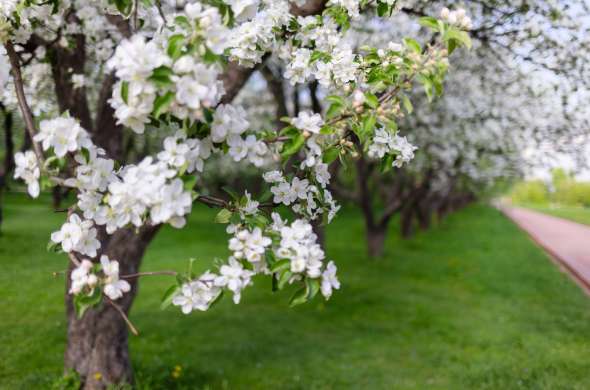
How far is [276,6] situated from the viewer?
3439mm

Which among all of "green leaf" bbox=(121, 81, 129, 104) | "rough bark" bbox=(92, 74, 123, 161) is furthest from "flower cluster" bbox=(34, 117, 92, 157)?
"rough bark" bbox=(92, 74, 123, 161)

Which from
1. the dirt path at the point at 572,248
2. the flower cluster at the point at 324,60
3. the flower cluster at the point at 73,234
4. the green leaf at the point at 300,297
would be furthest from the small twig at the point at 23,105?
the dirt path at the point at 572,248

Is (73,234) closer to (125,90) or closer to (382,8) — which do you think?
(125,90)

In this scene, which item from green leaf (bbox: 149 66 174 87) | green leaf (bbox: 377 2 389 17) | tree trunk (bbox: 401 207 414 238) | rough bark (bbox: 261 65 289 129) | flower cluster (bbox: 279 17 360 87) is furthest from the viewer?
tree trunk (bbox: 401 207 414 238)

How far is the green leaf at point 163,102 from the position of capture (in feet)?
7.04

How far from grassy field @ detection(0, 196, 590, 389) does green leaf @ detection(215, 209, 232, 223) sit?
4.02 m

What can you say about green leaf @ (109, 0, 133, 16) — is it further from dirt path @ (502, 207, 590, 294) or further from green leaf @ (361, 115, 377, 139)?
dirt path @ (502, 207, 590, 294)

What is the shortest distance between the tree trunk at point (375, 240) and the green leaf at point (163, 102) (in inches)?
543

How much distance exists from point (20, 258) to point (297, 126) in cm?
1313

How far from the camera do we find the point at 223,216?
287cm

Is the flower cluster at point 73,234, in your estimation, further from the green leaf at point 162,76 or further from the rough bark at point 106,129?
the rough bark at point 106,129

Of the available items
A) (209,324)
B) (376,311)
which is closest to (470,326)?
(376,311)

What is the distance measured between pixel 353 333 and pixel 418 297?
3255 millimetres

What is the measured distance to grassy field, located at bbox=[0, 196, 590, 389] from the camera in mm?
6973
